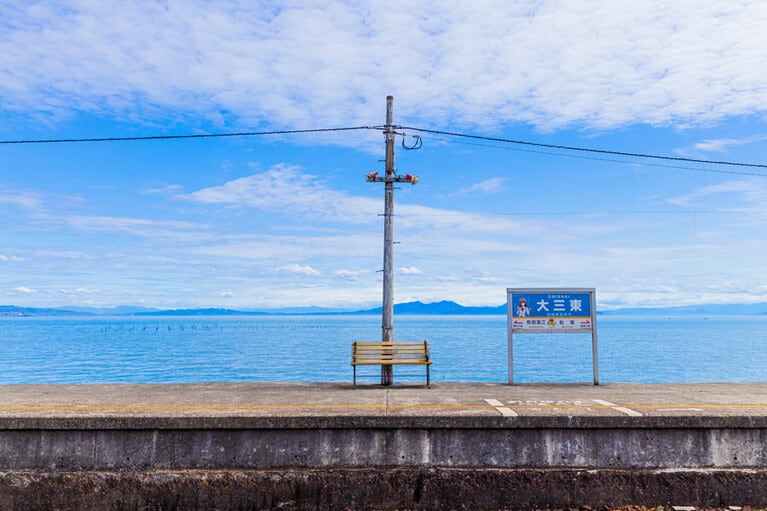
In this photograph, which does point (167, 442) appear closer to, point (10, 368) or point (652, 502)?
point (652, 502)

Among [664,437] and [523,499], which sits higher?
[664,437]

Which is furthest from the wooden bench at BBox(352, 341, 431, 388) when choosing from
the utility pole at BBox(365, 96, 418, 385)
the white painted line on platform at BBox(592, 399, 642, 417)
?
the white painted line on platform at BBox(592, 399, 642, 417)

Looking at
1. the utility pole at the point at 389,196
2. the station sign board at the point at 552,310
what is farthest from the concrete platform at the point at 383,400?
the utility pole at the point at 389,196

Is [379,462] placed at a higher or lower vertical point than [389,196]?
lower

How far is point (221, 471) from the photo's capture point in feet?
24.6

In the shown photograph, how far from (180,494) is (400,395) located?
3.59 m

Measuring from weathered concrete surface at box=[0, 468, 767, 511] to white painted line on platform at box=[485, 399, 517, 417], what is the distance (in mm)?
664

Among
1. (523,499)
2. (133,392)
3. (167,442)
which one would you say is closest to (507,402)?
(523,499)

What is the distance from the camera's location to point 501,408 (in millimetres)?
8258

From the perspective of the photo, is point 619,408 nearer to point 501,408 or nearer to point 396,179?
point 501,408

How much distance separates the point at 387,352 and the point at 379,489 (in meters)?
3.74

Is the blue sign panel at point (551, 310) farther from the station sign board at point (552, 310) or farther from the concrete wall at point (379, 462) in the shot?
the concrete wall at point (379, 462)

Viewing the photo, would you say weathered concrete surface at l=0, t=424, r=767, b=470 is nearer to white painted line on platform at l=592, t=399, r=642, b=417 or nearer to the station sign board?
white painted line on platform at l=592, t=399, r=642, b=417

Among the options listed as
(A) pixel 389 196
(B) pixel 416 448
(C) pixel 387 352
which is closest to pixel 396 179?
(A) pixel 389 196
